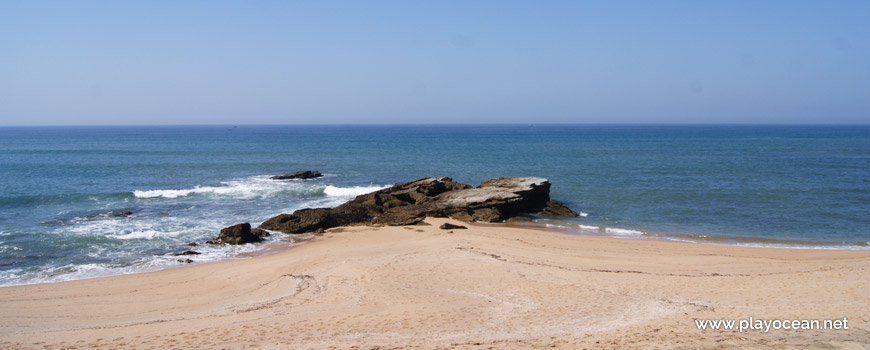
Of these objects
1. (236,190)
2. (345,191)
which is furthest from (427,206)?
(236,190)

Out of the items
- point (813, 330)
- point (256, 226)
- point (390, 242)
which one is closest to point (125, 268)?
A: point (256, 226)

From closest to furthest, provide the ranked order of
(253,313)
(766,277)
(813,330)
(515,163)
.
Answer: (813,330) → (253,313) → (766,277) → (515,163)

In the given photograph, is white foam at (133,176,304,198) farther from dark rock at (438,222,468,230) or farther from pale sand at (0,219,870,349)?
Result: pale sand at (0,219,870,349)

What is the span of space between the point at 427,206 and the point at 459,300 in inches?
525

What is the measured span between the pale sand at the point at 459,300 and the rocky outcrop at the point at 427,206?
4215 mm

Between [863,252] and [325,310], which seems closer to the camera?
[325,310]

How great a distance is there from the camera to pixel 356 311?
11383 millimetres

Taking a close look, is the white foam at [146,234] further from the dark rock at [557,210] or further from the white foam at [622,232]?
the white foam at [622,232]

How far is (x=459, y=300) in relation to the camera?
12.2 m

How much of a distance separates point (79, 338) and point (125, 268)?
760cm

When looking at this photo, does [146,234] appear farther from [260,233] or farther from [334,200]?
[334,200]

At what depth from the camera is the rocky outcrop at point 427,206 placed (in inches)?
893

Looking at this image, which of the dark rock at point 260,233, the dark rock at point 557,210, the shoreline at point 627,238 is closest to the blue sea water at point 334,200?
the shoreline at point 627,238

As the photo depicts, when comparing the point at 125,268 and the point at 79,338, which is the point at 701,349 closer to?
the point at 79,338
